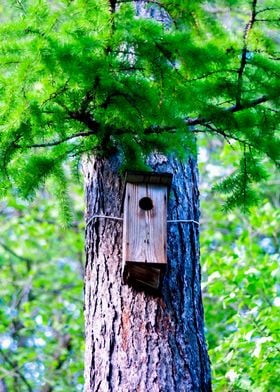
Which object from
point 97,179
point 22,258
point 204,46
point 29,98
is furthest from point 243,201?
point 22,258

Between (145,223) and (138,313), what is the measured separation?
0.33 metres

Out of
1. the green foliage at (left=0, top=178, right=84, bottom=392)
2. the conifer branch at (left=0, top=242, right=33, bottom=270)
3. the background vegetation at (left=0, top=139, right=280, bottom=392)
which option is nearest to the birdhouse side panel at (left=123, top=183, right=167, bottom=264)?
the background vegetation at (left=0, top=139, right=280, bottom=392)

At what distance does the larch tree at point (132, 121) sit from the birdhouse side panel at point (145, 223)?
0.55ft

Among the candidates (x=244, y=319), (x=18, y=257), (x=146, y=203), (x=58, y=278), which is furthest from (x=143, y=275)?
(x=58, y=278)

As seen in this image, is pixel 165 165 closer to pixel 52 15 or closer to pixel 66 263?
pixel 52 15

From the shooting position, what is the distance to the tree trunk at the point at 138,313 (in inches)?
85.7

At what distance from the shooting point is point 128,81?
204cm

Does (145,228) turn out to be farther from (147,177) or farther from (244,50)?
(244,50)

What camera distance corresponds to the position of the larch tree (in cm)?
193

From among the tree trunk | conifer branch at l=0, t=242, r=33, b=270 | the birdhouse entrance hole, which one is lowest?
the tree trunk

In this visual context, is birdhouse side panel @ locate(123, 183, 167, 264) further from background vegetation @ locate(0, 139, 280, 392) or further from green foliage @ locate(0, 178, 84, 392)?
green foliage @ locate(0, 178, 84, 392)

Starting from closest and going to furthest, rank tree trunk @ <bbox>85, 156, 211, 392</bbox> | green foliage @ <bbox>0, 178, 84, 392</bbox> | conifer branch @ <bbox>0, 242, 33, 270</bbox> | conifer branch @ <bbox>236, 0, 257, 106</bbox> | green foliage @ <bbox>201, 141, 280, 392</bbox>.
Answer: conifer branch @ <bbox>236, 0, 257, 106</bbox>
tree trunk @ <bbox>85, 156, 211, 392</bbox>
green foliage @ <bbox>201, 141, 280, 392</bbox>
green foliage @ <bbox>0, 178, 84, 392</bbox>
conifer branch @ <bbox>0, 242, 33, 270</bbox>

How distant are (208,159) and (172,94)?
5803mm

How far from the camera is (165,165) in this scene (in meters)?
2.69
